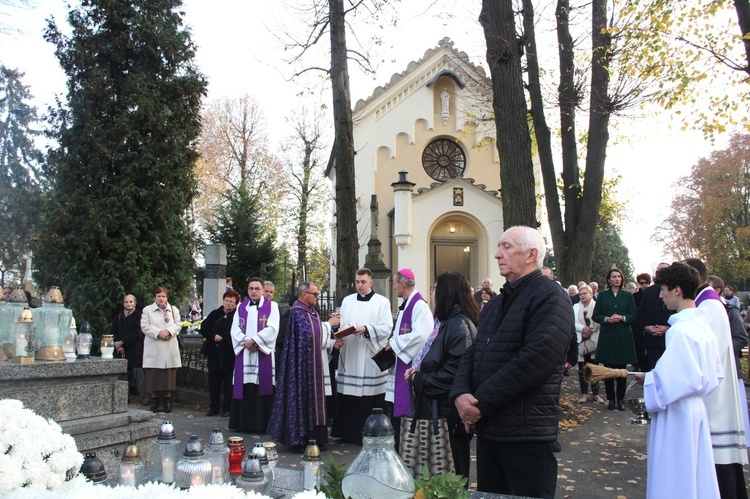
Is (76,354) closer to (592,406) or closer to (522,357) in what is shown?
(522,357)

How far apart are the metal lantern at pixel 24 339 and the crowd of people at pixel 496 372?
3.19m

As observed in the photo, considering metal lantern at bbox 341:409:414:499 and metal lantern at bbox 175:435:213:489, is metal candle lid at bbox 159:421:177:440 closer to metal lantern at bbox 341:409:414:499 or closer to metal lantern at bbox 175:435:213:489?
metal lantern at bbox 175:435:213:489

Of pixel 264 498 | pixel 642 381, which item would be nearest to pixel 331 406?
pixel 642 381

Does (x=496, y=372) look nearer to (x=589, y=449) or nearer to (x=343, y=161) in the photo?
(x=589, y=449)

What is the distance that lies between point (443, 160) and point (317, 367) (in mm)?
22557

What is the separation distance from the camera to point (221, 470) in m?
3.06

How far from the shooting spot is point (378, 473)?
237 centimetres

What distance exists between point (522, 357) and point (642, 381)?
1188mm

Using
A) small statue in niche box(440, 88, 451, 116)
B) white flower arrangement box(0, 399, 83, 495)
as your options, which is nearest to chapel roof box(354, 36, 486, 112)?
small statue in niche box(440, 88, 451, 116)

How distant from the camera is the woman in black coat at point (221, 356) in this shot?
414 inches

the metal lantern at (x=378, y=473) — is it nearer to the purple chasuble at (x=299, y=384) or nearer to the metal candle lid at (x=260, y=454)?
the metal candle lid at (x=260, y=454)

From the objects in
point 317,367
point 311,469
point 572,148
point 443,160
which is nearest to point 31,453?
point 311,469

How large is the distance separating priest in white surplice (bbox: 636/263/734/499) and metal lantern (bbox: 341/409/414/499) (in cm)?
229

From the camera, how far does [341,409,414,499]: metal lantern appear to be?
233 centimetres
